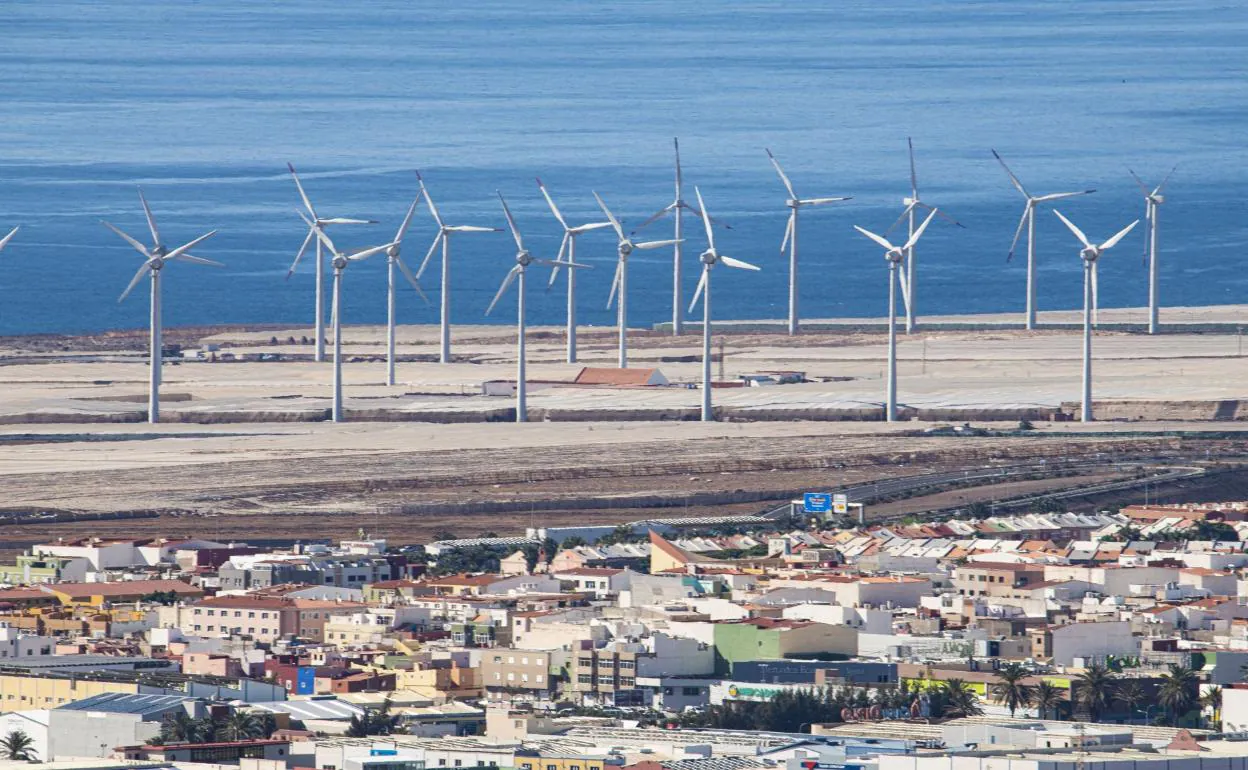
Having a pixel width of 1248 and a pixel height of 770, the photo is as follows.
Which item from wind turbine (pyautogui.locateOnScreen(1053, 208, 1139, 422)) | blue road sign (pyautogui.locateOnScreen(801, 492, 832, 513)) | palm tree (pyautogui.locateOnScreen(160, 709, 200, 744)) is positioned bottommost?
palm tree (pyautogui.locateOnScreen(160, 709, 200, 744))

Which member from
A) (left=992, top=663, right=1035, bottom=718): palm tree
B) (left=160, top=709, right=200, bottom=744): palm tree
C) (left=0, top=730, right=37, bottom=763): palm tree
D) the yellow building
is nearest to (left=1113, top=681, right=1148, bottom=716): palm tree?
(left=992, top=663, right=1035, bottom=718): palm tree

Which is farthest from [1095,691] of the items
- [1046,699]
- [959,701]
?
[959,701]

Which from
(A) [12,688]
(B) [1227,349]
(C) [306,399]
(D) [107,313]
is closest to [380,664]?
(A) [12,688]

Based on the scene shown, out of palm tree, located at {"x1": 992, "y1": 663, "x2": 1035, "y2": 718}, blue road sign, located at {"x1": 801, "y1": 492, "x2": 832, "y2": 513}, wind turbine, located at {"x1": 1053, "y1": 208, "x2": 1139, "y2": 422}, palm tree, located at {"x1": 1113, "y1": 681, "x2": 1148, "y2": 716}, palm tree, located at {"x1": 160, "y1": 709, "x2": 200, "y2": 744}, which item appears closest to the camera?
palm tree, located at {"x1": 160, "y1": 709, "x2": 200, "y2": 744}

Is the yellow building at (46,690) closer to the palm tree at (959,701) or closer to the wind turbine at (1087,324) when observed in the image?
the palm tree at (959,701)

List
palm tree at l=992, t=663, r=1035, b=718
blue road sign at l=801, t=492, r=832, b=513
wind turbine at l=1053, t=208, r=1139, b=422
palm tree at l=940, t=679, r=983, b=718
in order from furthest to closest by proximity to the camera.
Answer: wind turbine at l=1053, t=208, r=1139, b=422
blue road sign at l=801, t=492, r=832, b=513
palm tree at l=992, t=663, r=1035, b=718
palm tree at l=940, t=679, r=983, b=718

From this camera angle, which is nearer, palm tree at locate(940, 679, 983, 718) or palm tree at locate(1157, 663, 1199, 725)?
palm tree at locate(940, 679, 983, 718)

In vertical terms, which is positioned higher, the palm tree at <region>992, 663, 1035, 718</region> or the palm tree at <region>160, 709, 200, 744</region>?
the palm tree at <region>992, 663, 1035, 718</region>

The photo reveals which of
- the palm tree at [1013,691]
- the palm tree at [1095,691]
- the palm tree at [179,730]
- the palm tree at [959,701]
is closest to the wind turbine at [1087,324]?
the palm tree at [1095,691]

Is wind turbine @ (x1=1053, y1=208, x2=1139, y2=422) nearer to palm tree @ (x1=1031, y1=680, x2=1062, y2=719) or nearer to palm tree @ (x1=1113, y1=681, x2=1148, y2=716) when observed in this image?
palm tree @ (x1=1113, y1=681, x2=1148, y2=716)
